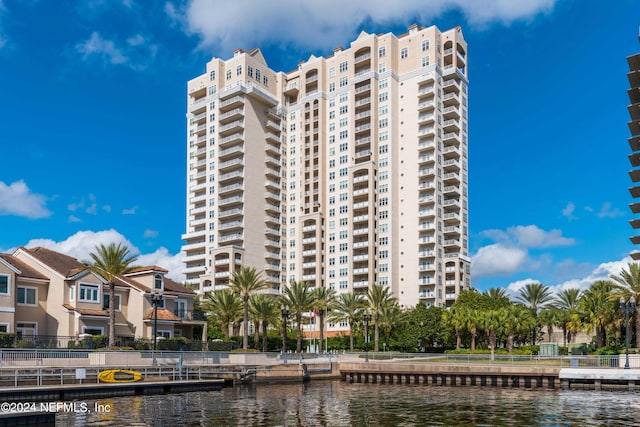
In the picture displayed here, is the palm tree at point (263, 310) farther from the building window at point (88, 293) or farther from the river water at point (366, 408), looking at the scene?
the river water at point (366, 408)

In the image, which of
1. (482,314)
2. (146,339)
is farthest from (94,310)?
(482,314)

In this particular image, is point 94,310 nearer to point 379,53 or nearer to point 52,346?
point 52,346

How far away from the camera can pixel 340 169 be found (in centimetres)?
13700

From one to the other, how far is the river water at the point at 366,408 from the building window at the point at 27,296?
77.1 ft

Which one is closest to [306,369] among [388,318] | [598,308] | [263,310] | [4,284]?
[263,310]

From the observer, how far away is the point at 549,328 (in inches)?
4144

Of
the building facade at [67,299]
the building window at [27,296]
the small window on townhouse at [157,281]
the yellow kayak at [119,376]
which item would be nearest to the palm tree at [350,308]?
the building facade at [67,299]

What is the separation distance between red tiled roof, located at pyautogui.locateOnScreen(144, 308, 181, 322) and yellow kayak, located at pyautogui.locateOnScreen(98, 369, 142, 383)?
23.5 metres

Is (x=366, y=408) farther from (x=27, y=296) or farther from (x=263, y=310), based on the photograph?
(x=263, y=310)

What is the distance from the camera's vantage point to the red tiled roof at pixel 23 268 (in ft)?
211

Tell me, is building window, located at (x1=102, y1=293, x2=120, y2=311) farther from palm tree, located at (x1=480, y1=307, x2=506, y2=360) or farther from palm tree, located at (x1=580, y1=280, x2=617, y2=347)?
palm tree, located at (x1=580, y1=280, x2=617, y2=347)

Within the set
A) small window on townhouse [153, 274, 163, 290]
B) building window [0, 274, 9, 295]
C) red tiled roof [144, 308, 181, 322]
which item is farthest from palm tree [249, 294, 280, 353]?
building window [0, 274, 9, 295]

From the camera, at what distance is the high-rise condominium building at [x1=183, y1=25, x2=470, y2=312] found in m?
126

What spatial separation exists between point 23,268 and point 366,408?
4083cm
